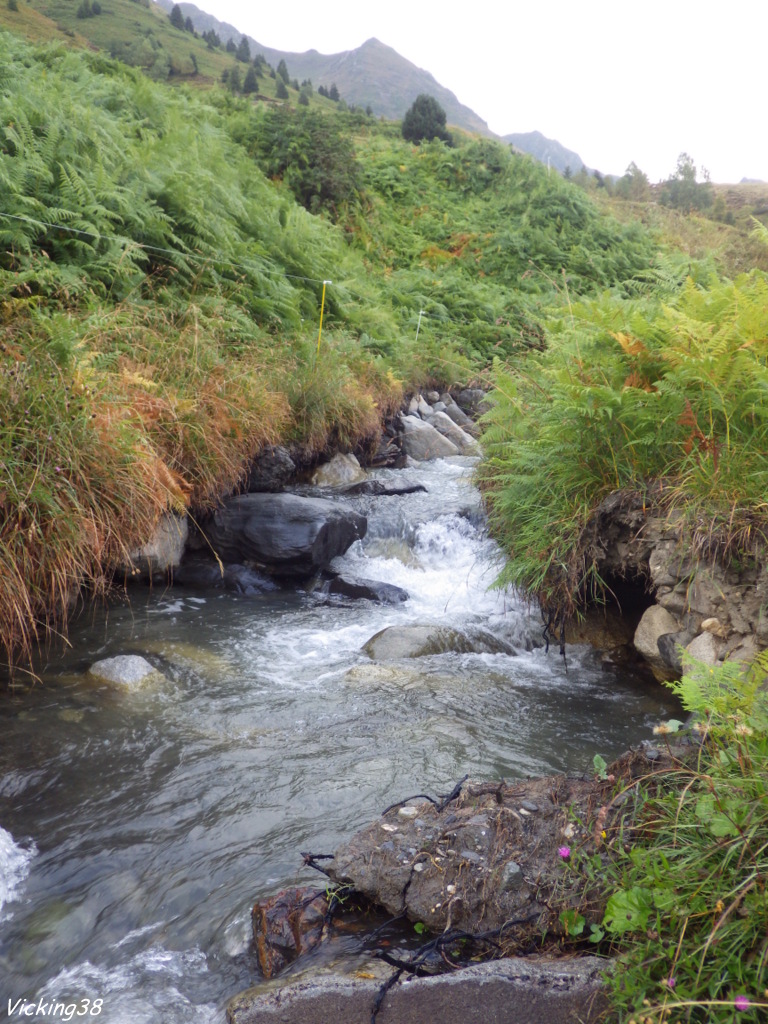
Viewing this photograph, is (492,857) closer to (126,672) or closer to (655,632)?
(655,632)

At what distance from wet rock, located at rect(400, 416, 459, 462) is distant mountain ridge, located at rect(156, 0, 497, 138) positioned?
407 feet

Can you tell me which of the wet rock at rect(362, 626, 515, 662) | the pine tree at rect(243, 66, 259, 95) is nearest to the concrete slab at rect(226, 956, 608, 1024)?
the wet rock at rect(362, 626, 515, 662)

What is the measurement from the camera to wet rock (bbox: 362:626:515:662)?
5.12 meters

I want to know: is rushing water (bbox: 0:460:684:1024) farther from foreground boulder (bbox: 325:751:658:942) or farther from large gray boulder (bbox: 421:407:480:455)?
large gray boulder (bbox: 421:407:480:455)

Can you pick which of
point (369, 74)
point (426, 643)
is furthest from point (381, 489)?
point (369, 74)

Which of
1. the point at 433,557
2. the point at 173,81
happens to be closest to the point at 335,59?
the point at 173,81

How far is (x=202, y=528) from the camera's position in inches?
255

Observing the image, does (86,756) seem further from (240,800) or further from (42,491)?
(42,491)

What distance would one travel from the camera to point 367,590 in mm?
6383

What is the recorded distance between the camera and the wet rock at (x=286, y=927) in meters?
2.28

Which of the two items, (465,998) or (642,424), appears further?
(642,424)

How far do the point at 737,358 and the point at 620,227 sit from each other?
18.5 meters

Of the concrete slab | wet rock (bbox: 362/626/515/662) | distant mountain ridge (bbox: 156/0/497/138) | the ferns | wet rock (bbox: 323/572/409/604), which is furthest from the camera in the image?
distant mountain ridge (bbox: 156/0/497/138)

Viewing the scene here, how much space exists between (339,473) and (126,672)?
15.0ft
